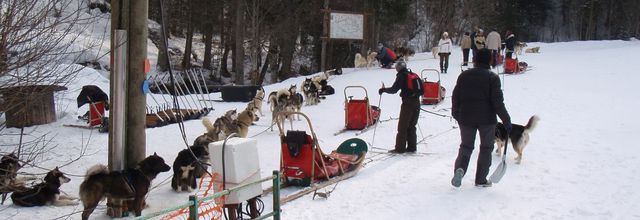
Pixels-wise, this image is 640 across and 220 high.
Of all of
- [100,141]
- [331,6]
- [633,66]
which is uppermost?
[331,6]

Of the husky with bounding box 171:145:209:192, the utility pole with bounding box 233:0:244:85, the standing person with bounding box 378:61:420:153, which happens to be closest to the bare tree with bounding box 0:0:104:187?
the husky with bounding box 171:145:209:192

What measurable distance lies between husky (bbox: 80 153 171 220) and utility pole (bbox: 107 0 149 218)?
0.14 meters

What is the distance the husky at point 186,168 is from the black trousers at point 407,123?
106 inches

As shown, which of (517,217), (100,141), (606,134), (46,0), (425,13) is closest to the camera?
(46,0)

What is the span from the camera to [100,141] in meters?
9.65

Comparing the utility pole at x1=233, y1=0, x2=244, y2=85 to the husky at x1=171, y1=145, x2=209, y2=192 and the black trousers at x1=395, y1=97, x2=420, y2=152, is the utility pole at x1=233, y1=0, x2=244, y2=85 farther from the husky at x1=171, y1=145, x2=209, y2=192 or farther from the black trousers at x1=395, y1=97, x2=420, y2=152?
the husky at x1=171, y1=145, x2=209, y2=192

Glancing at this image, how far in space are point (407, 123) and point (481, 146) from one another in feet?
6.64

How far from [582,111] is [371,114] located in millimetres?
4524

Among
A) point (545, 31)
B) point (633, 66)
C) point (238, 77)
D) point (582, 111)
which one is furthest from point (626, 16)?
point (582, 111)

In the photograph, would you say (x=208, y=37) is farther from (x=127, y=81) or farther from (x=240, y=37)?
(x=127, y=81)

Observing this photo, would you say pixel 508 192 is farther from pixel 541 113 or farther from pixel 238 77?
pixel 238 77

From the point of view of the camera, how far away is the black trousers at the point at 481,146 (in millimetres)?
5480

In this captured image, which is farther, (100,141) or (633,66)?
(633,66)

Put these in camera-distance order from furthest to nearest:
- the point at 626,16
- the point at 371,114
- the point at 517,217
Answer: the point at 626,16 < the point at 371,114 < the point at 517,217
